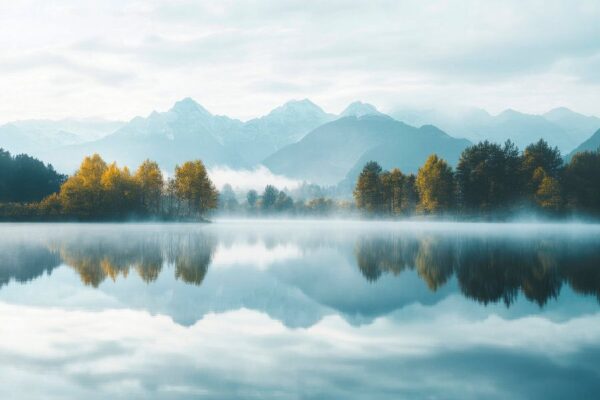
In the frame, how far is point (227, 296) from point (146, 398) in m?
10.4

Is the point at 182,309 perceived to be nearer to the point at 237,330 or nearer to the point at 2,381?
the point at 237,330

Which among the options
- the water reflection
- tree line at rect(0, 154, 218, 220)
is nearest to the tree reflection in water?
the water reflection

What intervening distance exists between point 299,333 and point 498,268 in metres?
16.9

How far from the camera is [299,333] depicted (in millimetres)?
14344

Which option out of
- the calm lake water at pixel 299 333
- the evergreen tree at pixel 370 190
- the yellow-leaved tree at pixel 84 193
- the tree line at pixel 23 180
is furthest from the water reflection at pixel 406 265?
the tree line at pixel 23 180

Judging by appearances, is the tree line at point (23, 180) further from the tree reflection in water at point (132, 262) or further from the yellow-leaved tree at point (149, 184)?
the tree reflection in water at point (132, 262)

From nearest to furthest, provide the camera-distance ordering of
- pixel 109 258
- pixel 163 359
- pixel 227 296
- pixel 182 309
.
Answer: pixel 163 359 < pixel 182 309 < pixel 227 296 < pixel 109 258

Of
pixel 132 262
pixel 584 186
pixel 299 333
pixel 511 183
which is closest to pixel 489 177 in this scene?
pixel 511 183

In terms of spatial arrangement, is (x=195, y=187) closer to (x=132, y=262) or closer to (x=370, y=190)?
(x=370, y=190)

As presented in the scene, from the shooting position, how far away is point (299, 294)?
67.8 ft

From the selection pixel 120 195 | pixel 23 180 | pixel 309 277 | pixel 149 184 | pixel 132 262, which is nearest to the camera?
pixel 309 277

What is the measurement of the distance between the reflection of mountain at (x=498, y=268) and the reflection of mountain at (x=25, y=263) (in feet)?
50.8

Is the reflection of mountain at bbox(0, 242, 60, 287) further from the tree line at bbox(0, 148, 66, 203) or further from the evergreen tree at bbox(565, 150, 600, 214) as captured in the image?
the tree line at bbox(0, 148, 66, 203)

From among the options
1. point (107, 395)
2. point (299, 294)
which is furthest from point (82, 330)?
point (299, 294)
